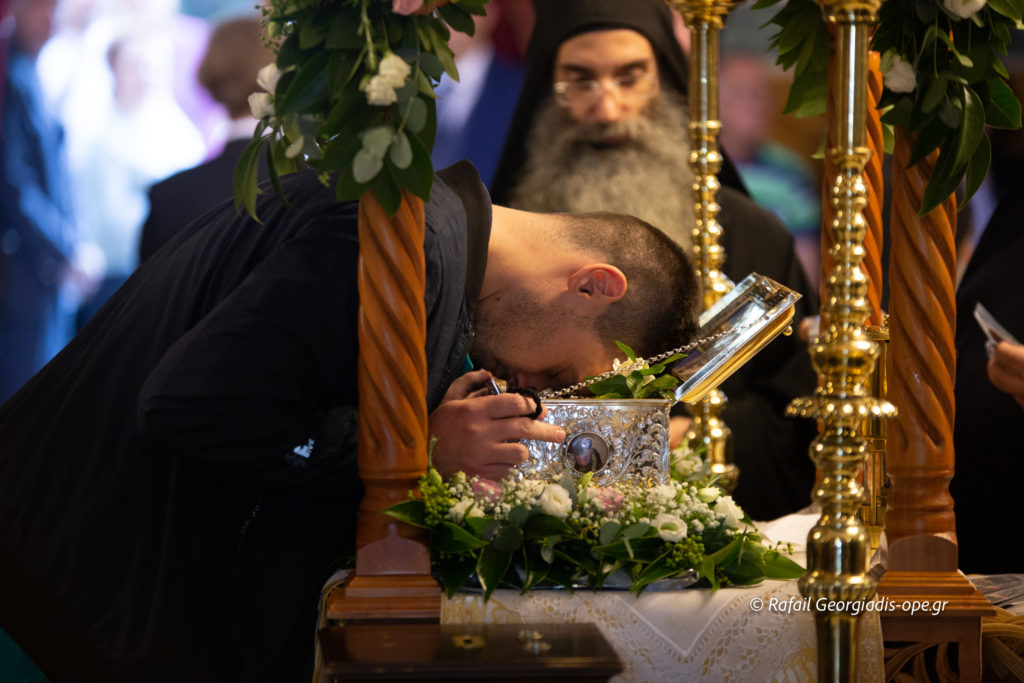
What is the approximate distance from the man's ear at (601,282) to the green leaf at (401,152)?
2.47 feet

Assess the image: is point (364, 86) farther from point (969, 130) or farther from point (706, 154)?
point (706, 154)

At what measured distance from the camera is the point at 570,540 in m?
2.02

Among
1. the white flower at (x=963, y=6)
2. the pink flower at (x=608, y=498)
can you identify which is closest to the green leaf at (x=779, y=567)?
the pink flower at (x=608, y=498)

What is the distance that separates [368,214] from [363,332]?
208mm

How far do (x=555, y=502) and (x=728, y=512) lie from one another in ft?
1.21

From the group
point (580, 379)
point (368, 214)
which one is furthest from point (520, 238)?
point (368, 214)

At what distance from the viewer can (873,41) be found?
85.7 inches

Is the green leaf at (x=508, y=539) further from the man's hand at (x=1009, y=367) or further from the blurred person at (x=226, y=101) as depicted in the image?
the blurred person at (x=226, y=101)

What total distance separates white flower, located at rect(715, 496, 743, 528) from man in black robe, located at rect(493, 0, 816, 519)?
7.61 ft

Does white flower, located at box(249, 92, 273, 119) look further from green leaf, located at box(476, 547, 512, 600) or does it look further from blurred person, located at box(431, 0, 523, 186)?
blurred person, located at box(431, 0, 523, 186)

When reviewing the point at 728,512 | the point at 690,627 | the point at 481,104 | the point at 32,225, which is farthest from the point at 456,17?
the point at 32,225

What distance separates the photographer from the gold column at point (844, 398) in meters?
1.77

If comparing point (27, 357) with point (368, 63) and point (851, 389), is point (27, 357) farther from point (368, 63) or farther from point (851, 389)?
point (851, 389)

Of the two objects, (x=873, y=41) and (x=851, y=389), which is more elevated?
(x=873, y=41)
